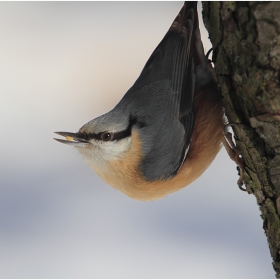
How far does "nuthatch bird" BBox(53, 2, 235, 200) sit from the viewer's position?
1.93 m

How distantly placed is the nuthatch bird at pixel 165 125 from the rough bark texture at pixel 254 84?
1.11 feet

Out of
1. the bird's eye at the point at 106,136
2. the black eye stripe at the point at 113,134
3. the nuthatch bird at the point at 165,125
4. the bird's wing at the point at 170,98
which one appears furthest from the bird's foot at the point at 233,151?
the bird's eye at the point at 106,136

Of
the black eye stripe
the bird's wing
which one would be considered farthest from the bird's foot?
the black eye stripe

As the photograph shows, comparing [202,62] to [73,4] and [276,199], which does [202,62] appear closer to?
[276,199]

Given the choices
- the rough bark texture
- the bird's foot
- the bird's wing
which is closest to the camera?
→ the rough bark texture

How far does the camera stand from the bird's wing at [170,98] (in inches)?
75.7

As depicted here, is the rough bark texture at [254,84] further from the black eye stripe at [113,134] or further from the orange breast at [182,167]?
the black eye stripe at [113,134]

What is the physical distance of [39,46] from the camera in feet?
11.6

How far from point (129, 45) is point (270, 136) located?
216 centimetres

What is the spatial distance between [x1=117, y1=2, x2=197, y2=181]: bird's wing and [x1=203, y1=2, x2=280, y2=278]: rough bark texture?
0.35 m

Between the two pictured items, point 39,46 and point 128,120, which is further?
point 39,46

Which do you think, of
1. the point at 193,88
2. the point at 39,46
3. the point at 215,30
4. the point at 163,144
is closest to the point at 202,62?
the point at 193,88

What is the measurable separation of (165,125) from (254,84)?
599 mm

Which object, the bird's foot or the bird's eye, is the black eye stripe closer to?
the bird's eye
